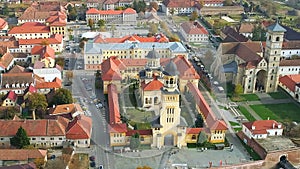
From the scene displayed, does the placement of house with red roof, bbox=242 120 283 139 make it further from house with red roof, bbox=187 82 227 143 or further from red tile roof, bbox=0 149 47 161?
red tile roof, bbox=0 149 47 161

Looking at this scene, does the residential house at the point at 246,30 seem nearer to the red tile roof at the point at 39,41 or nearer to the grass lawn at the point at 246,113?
the grass lawn at the point at 246,113

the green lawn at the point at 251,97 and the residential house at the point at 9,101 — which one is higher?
the residential house at the point at 9,101

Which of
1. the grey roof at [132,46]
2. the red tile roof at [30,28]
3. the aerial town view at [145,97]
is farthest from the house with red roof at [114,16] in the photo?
the grey roof at [132,46]

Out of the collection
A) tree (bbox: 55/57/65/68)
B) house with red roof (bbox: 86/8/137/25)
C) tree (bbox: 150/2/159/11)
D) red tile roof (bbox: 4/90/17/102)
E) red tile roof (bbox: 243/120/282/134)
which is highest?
tree (bbox: 150/2/159/11)

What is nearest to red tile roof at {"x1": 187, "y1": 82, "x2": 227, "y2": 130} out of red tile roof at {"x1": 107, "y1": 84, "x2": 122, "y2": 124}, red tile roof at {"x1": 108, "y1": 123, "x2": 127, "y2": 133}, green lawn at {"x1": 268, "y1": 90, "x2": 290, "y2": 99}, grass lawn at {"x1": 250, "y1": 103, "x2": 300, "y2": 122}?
grass lawn at {"x1": 250, "y1": 103, "x2": 300, "y2": 122}

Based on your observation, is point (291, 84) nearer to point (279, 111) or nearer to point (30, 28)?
point (279, 111)

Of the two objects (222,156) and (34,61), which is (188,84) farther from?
(34,61)
